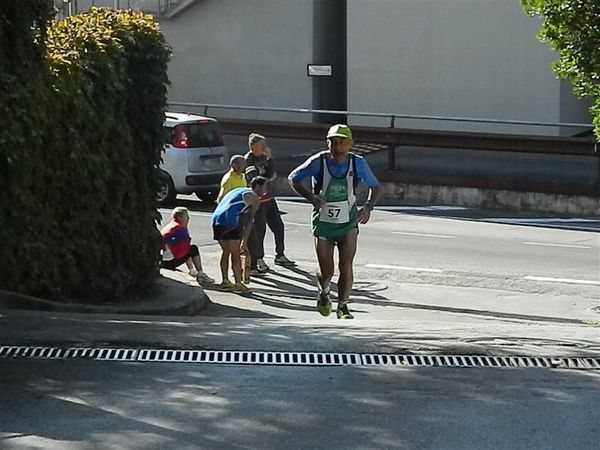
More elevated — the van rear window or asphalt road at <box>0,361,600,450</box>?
the van rear window

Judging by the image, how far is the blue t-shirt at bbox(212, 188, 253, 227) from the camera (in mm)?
14672

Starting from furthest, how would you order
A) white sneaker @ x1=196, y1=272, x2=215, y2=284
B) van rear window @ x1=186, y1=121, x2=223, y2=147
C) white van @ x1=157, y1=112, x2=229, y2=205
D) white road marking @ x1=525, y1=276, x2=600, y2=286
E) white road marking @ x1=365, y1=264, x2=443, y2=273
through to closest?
van rear window @ x1=186, y1=121, x2=223, y2=147, white van @ x1=157, y1=112, x2=229, y2=205, white road marking @ x1=365, y1=264, x2=443, y2=273, white road marking @ x1=525, y1=276, x2=600, y2=286, white sneaker @ x1=196, y1=272, x2=215, y2=284

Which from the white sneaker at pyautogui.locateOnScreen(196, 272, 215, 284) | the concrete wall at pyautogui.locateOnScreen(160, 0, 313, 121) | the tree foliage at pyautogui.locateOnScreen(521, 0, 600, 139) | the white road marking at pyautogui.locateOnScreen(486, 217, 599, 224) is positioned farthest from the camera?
the concrete wall at pyautogui.locateOnScreen(160, 0, 313, 121)

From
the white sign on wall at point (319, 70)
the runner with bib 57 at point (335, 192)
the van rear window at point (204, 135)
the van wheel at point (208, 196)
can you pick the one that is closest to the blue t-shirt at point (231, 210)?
the runner with bib 57 at point (335, 192)

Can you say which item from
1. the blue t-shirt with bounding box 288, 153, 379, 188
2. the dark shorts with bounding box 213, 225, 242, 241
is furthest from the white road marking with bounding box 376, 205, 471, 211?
the blue t-shirt with bounding box 288, 153, 379, 188

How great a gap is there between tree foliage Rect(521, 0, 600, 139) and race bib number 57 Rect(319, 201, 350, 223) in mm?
2174

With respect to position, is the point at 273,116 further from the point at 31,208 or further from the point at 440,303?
the point at 31,208

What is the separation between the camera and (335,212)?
11359mm

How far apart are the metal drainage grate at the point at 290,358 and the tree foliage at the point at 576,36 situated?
11.1 feet

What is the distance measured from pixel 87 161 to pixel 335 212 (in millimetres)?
2444

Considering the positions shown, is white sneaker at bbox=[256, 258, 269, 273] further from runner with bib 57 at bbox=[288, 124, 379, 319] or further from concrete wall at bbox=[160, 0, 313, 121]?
concrete wall at bbox=[160, 0, 313, 121]

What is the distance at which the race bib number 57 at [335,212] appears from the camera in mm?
11328

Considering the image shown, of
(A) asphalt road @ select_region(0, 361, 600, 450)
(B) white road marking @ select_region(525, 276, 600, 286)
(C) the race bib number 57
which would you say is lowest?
(B) white road marking @ select_region(525, 276, 600, 286)

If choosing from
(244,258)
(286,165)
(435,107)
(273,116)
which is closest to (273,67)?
(273,116)
